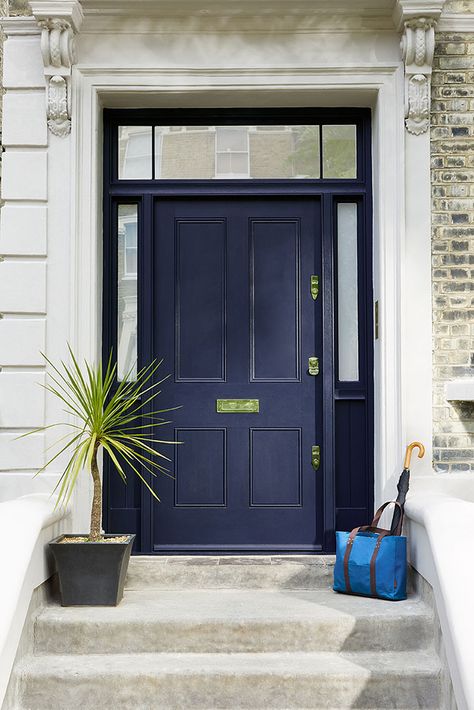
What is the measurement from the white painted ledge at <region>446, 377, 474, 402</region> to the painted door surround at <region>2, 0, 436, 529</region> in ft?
0.43

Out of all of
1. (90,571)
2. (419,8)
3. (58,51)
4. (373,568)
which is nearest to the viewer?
(90,571)

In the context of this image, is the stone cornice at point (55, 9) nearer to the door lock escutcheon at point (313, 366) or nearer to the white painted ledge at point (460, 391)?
the door lock escutcheon at point (313, 366)

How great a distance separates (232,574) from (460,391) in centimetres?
170

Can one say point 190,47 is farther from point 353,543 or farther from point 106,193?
point 353,543

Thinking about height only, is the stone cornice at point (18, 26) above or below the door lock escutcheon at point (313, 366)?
above

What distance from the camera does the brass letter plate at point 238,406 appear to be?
586cm

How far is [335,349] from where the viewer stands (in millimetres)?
5891

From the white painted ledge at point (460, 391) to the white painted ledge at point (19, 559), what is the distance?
2.34 meters

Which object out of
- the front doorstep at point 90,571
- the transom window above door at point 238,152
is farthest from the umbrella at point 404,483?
the transom window above door at point 238,152

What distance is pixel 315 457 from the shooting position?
19.2ft

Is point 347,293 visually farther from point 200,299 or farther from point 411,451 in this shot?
point 411,451

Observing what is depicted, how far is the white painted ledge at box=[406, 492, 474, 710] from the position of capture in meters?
3.84

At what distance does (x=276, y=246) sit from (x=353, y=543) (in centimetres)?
195

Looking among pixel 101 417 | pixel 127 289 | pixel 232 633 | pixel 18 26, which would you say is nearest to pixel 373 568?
pixel 232 633
